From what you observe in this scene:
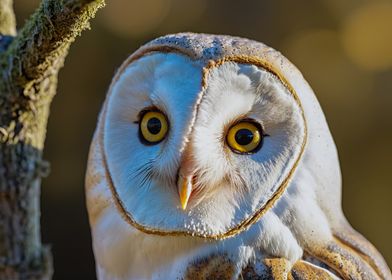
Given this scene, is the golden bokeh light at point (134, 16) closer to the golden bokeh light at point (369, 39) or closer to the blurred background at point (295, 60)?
the blurred background at point (295, 60)

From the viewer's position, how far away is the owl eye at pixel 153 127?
1.25 metres

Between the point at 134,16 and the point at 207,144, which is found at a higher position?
the point at 134,16

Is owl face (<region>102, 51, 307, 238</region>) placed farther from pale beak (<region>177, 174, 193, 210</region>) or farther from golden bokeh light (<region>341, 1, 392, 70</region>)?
golden bokeh light (<region>341, 1, 392, 70</region>)

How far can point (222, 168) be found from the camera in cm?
122

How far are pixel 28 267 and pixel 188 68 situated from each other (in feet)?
1.74

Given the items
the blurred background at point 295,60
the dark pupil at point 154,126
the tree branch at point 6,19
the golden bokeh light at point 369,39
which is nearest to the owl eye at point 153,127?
the dark pupil at point 154,126

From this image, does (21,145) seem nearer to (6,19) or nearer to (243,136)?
(6,19)

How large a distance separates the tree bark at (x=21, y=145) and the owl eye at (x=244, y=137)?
31 centimetres

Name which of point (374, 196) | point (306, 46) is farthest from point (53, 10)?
point (374, 196)

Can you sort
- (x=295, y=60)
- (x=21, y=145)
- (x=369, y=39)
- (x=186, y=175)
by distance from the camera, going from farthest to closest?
(x=369, y=39) < (x=295, y=60) < (x=21, y=145) < (x=186, y=175)

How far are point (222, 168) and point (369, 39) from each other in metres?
3.00

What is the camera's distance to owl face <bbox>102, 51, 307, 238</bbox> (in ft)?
3.93

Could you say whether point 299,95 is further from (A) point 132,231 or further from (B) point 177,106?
(A) point 132,231

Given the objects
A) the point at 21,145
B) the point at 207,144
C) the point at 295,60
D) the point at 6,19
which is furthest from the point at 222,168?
the point at 295,60
